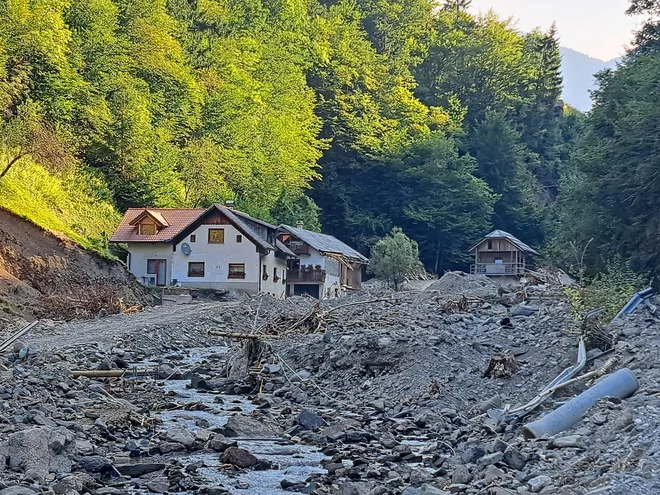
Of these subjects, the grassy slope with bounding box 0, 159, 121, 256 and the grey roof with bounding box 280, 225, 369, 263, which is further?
the grey roof with bounding box 280, 225, 369, 263

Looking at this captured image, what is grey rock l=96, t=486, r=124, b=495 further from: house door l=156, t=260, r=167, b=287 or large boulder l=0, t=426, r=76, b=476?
house door l=156, t=260, r=167, b=287

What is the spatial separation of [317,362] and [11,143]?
27.2 metres

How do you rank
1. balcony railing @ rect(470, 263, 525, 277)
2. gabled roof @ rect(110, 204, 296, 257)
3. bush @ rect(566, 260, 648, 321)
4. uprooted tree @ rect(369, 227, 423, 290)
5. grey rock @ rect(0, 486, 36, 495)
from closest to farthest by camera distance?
grey rock @ rect(0, 486, 36, 495), bush @ rect(566, 260, 648, 321), gabled roof @ rect(110, 204, 296, 257), uprooted tree @ rect(369, 227, 423, 290), balcony railing @ rect(470, 263, 525, 277)

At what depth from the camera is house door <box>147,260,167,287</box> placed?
153 feet

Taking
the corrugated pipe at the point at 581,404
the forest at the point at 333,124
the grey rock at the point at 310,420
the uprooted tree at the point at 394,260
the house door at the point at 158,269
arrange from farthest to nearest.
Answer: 1. the uprooted tree at the point at 394,260
2. the house door at the point at 158,269
3. the forest at the point at 333,124
4. the grey rock at the point at 310,420
5. the corrugated pipe at the point at 581,404

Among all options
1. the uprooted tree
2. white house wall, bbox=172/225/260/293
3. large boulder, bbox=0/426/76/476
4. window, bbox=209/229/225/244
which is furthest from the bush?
the uprooted tree

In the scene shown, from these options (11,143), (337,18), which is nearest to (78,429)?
(11,143)

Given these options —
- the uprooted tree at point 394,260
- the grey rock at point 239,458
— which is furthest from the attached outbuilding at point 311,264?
the grey rock at point 239,458

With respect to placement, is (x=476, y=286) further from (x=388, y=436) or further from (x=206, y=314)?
(x=388, y=436)

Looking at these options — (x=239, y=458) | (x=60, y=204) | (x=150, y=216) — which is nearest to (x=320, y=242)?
(x=150, y=216)

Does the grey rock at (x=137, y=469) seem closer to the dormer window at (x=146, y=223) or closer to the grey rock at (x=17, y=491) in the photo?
the grey rock at (x=17, y=491)

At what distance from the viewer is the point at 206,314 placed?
3108 centimetres

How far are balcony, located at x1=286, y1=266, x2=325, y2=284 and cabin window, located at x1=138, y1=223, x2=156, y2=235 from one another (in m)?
11.2

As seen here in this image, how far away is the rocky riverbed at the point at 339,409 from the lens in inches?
375
